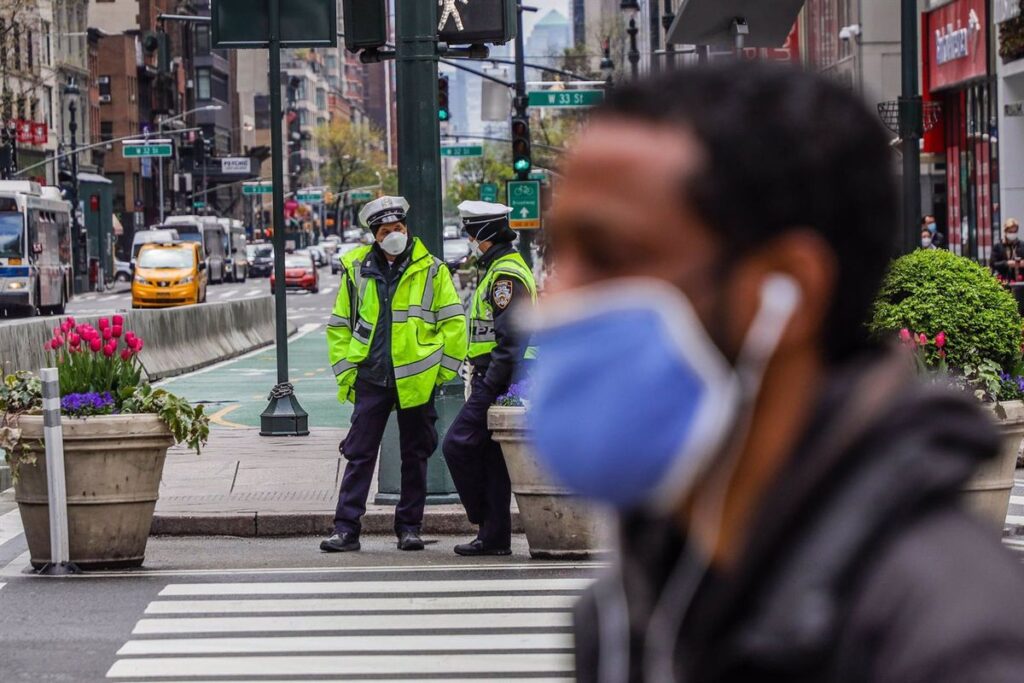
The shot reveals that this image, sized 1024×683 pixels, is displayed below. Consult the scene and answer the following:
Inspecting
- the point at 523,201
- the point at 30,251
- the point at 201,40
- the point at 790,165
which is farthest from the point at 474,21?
the point at 201,40

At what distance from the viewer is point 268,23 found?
17953mm

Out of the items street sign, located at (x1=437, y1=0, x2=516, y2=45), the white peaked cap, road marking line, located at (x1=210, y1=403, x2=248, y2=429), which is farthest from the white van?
the white peaked cap

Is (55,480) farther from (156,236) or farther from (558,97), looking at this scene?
(156,236)

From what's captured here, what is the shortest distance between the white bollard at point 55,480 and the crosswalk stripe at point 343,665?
8.24 feet

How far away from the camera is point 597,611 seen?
5.79 ft

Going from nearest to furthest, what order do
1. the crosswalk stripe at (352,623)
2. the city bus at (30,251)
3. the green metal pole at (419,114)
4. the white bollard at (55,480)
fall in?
the crosswalk stripe at (352,623) → the white bollard at (55,480) → the green metal pole at (419,114) → the city bus at (30,251)

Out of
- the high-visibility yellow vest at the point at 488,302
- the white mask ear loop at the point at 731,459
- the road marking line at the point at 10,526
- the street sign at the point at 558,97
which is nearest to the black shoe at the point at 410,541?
the high-visibility yellow vest at the point at 488,302

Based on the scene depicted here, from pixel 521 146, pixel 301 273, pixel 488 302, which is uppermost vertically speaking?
pixel 521 146

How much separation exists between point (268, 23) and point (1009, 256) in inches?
574

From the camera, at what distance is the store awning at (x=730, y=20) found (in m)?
15.5

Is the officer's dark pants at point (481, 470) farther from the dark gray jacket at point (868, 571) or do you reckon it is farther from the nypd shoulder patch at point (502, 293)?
the dark gray jacket at point (868, 571)

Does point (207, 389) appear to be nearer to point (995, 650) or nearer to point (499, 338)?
point (499, 338)

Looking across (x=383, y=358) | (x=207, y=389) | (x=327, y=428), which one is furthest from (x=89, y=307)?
(x=383, y=358)

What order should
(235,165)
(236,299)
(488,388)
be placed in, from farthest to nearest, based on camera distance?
(235,165), (236,299), (488,388)
